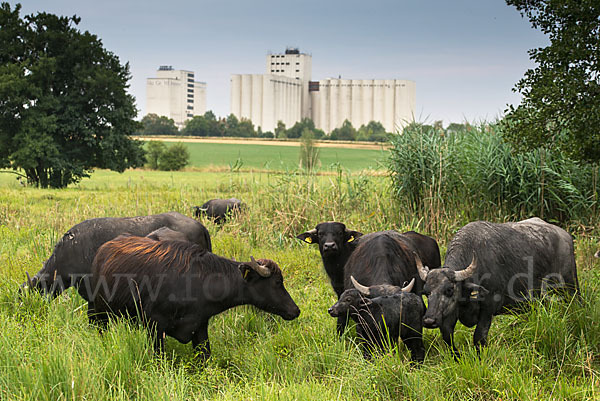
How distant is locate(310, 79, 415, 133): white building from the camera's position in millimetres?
122375

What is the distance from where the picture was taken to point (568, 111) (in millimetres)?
7359

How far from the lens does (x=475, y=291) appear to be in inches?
208

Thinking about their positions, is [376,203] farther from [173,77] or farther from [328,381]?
[173,77]

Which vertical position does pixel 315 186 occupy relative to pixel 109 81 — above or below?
below

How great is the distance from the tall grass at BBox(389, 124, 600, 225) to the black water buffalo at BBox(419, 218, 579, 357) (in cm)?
430

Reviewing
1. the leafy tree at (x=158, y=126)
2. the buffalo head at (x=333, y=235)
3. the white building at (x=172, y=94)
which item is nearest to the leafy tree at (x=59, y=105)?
the buffalo head at (x=333, y=235)

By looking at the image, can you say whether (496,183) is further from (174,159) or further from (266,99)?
(266,99)

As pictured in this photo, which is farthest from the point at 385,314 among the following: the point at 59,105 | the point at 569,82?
the point at 59,105

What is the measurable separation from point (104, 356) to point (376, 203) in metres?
8.48

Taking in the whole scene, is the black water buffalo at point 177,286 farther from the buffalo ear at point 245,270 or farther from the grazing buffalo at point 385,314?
the grazing buffalo at point 385,314

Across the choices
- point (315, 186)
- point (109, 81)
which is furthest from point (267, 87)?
point (315, 186)

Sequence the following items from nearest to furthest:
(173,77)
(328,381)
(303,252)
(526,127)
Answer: (328,381), (526,127), (303,252), (173,77)

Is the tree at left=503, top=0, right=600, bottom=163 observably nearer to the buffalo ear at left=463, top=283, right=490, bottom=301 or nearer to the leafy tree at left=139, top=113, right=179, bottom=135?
the buffalo ear at left=463, top=283, right=490, bottom=301

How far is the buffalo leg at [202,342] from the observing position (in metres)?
5.66
